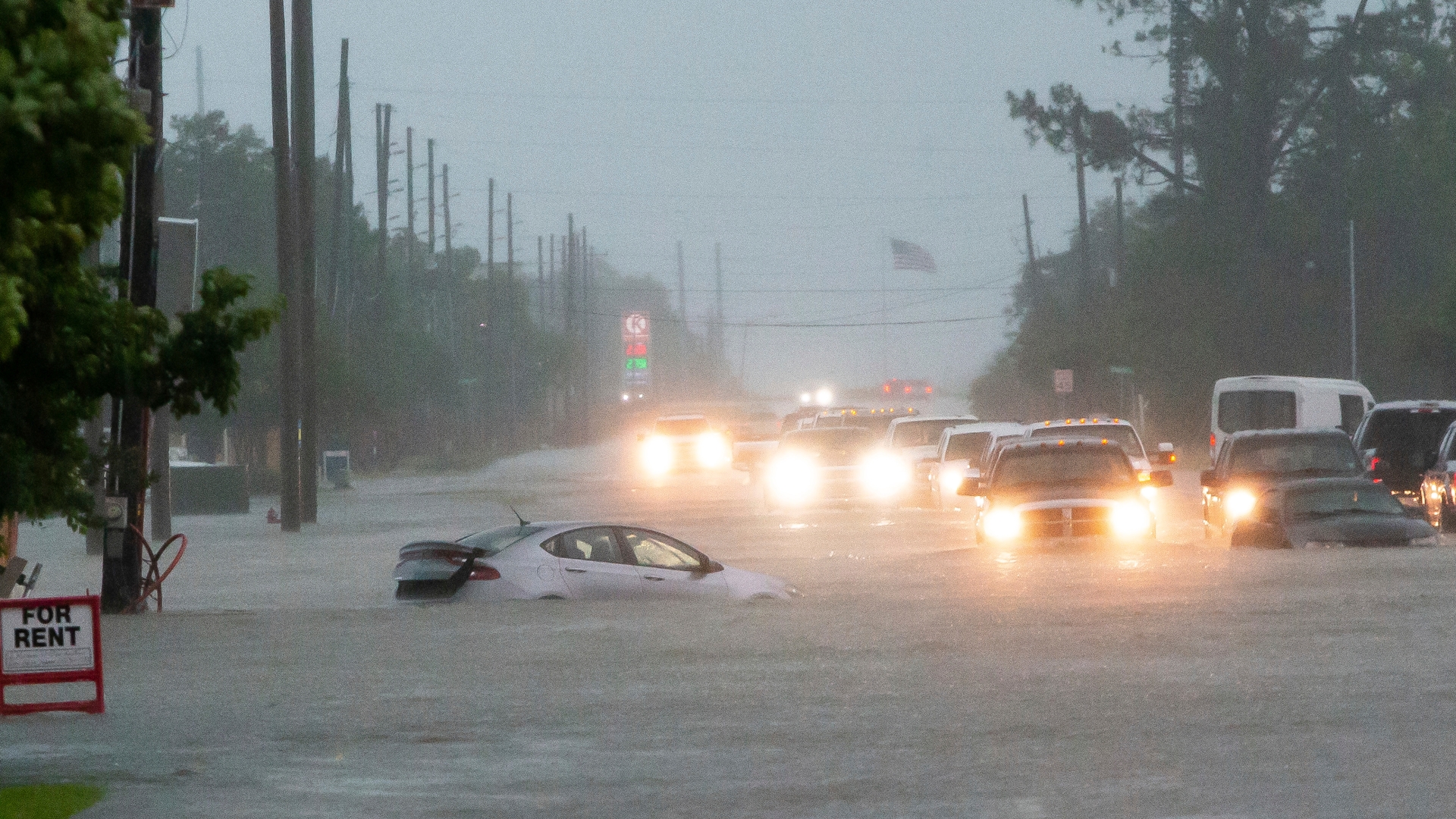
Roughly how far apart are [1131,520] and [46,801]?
13.3m

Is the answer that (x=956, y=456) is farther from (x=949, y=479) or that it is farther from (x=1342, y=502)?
(x=1342, y=502)

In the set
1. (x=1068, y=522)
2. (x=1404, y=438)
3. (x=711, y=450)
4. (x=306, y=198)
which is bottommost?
(x=1068, y=522)

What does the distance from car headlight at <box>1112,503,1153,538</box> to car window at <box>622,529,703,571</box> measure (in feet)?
15.5

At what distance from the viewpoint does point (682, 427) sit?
189 ft

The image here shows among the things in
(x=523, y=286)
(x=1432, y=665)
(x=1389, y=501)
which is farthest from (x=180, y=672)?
(x=523, y=286)

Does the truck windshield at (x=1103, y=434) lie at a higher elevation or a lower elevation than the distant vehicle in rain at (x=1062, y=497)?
higher

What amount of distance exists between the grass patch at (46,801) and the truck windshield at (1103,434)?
18.2m

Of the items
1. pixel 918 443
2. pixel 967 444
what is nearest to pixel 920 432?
pixel 918 443

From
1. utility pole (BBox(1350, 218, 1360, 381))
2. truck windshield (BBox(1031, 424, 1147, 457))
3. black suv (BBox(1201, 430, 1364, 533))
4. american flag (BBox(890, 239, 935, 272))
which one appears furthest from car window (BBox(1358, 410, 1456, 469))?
american flag (BBox(890, 239, 935, 272))

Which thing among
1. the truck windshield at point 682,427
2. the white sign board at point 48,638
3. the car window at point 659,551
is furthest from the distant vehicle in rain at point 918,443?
the white sign board at point 48,638

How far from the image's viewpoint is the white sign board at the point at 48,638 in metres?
10.9

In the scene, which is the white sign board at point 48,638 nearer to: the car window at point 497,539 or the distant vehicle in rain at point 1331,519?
the car window at point 497,539

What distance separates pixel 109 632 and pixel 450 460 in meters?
50.6

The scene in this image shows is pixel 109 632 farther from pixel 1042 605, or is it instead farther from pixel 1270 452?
pixel 1270 452
